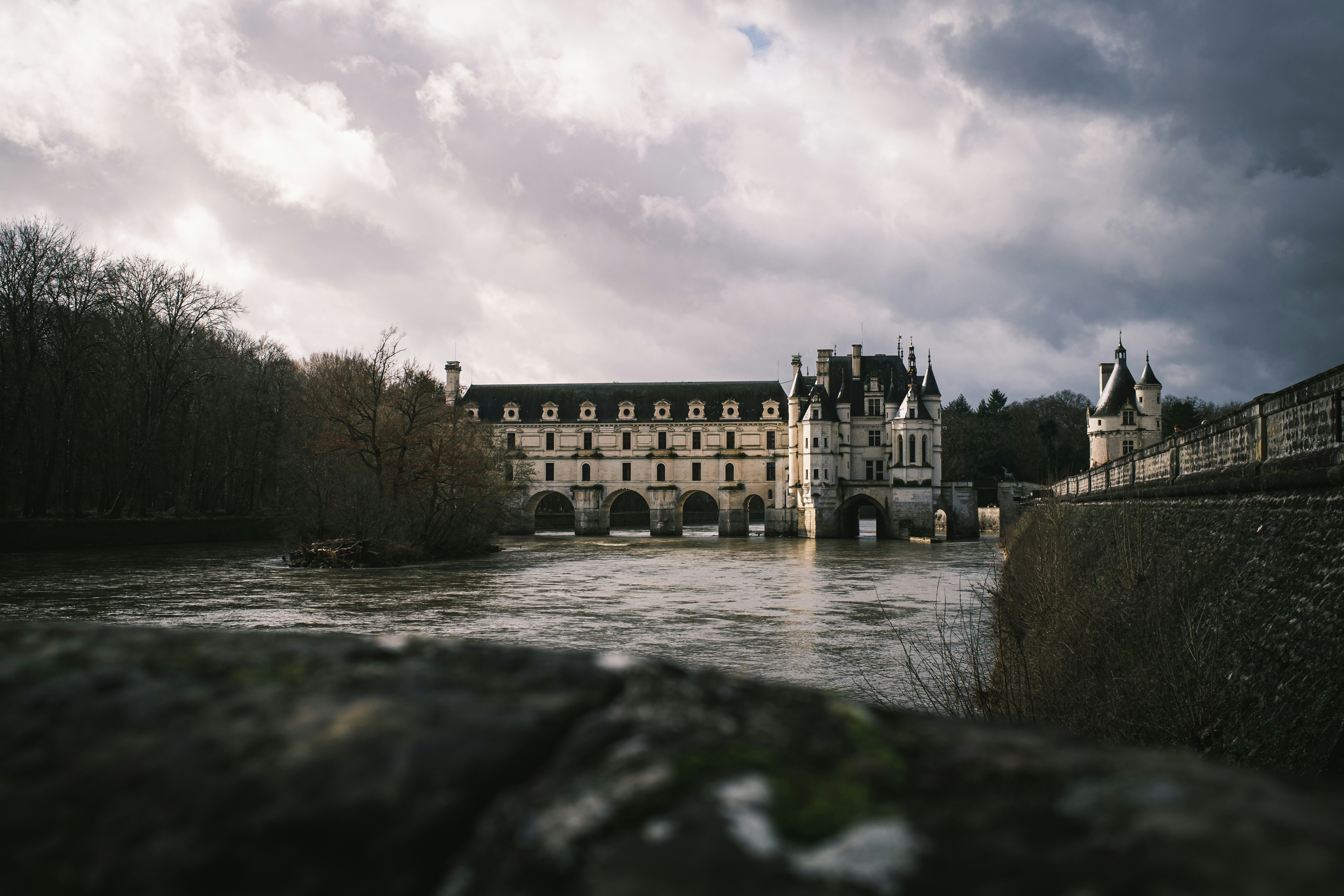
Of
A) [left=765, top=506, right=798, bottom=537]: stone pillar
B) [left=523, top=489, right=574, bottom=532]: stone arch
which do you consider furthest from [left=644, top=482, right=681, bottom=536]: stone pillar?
[left=523, top=489, right=574, bottom=532]: stone arch

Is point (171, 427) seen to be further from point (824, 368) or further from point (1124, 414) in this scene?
point (1124, 414)

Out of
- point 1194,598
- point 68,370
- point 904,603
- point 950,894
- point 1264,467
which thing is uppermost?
point 68,370

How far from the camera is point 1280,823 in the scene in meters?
0.60

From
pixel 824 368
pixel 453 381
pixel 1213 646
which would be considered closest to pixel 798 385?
pixel 824 368

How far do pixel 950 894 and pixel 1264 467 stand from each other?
A: 10.4m

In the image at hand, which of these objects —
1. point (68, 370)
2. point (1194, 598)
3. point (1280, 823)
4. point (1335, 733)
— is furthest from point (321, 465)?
point (1280, 823)

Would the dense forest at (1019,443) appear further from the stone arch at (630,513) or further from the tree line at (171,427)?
the tree line at (171,427)

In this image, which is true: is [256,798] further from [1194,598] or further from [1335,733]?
[1194,598]

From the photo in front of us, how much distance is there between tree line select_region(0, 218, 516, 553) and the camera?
3369cm

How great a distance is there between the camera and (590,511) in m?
69.5

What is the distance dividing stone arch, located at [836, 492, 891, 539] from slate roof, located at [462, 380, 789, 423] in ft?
39.1

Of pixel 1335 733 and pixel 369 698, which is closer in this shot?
pixel 369 698

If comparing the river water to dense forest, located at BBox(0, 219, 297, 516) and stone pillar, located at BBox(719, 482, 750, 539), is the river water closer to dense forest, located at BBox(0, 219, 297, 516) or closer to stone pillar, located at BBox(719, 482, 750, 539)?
dense forest, located at BBox(0, 219, 297, 516)

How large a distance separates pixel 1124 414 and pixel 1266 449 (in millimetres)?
47528
